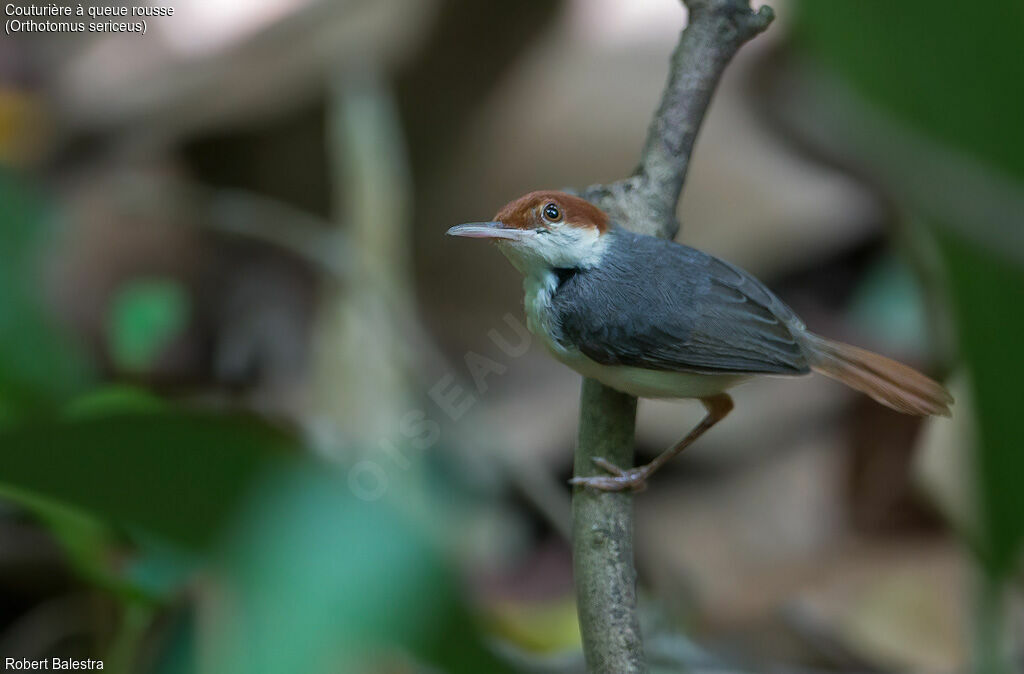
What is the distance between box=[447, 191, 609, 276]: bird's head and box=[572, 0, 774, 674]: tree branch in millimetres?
206

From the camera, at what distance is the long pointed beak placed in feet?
6.83

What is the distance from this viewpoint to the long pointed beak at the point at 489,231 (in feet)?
6.83

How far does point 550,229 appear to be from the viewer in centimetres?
221

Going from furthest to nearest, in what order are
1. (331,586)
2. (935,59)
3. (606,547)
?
1. (606,547)
2. (331,586)
3. (935,59)

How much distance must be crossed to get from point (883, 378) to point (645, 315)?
63cm

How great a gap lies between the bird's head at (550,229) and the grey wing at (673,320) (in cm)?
7

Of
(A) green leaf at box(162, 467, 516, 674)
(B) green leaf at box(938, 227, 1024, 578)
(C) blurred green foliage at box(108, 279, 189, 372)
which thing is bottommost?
(C) blurred green foliage at box(108, 279, 189, 372)

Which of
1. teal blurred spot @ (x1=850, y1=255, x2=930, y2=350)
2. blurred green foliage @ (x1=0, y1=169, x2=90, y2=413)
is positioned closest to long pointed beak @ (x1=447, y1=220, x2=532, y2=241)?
blurred green foliage @ (x1=0, y1=169, x2=90, y2=413)

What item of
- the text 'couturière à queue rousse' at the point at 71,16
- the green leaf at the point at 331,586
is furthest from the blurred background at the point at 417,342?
the text 'couturière à queue rousse' at the point at 71,16

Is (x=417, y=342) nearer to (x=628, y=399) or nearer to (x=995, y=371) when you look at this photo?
(x=628, y=399)

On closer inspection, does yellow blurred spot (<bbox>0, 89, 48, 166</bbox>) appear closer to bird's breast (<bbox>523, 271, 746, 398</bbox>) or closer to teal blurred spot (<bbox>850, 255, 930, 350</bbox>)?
bird's breast (<bbox>523, 271, 746, 398</bbox>)

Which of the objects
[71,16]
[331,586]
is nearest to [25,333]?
[331,586]

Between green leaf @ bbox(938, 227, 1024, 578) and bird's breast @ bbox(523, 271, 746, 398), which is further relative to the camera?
bird's breast @ bbox(523, 271, 746, 398)

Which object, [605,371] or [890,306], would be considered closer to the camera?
[605,371]
